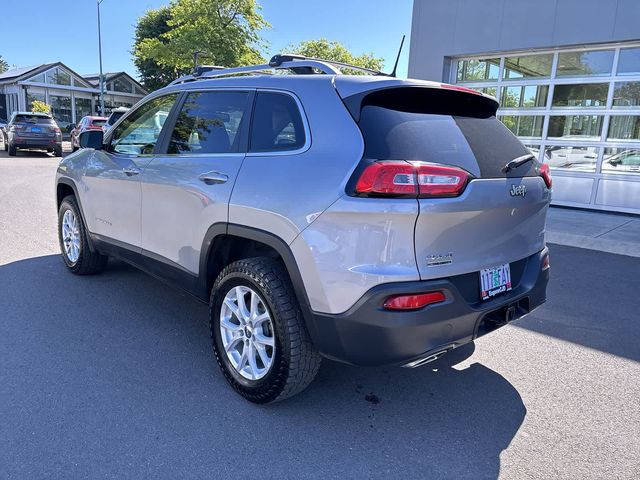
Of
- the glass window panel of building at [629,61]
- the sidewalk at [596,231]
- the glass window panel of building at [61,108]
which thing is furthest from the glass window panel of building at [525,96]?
the glass window panel of building at [61,108]

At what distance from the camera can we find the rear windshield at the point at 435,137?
2.45 metres

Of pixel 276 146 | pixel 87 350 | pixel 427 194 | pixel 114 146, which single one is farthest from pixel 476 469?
pixel 114 146

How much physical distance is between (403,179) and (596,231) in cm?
665

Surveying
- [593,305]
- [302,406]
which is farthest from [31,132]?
[593,305]

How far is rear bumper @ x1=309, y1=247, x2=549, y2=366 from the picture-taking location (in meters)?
2.34

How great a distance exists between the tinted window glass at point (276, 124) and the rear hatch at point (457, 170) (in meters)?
0.36

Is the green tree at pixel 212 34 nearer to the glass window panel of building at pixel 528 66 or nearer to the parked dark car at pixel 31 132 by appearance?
the parked dark car at pixel 31 132

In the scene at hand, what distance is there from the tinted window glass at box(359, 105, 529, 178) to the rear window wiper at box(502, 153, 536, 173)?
2cm

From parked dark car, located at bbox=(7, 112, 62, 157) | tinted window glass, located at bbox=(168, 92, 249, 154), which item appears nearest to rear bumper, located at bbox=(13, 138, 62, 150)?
parked dark car, located at bbox=(7, 112, 62, 157)

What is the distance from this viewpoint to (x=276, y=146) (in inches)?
113

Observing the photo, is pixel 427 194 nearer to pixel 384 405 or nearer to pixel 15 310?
pixel 384 405

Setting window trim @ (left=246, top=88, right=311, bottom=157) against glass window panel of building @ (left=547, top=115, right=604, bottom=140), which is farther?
glass window panel of building @ (left=547, top=115, right=604, bottom=140)

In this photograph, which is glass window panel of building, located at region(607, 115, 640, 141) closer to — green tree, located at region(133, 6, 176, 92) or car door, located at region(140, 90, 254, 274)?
car door, located at region(140, 90, 254, 274)

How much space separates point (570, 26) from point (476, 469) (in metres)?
9.20
